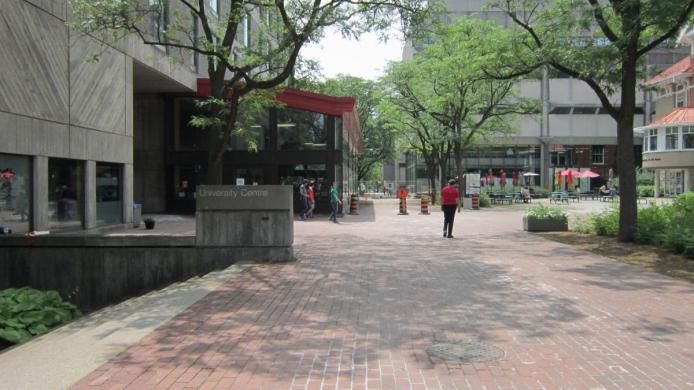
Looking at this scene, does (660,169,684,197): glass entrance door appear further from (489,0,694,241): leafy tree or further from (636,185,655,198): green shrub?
(489,0,694,241): leafy tree

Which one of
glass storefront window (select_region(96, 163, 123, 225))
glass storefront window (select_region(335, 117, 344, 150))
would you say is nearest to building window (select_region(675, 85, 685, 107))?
glass storefront window (select_region(335, 117, 344, 150))

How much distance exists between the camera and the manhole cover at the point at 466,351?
533 centimetres

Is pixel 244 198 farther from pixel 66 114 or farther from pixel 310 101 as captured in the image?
pixel 310 101

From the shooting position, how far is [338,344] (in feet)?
19.1

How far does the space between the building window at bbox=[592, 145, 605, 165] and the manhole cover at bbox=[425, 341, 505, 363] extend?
221 feet

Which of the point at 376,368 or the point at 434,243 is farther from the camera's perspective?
the point at 434,243

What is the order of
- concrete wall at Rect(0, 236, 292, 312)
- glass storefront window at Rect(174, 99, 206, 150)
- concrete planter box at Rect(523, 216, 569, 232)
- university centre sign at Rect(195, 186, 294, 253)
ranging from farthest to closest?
glass storefront window at Rect(174, 99, 206, 150)
concrete planter box at Rect(523, 216, 569, 232)
concrete wall at Rect(0, 236, 292, 312)
university centre sign at Rect(195, 186, 294, 253)

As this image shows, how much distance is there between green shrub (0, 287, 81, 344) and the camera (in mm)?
7953

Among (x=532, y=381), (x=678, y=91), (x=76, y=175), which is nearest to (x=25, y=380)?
(x=532, y=381)

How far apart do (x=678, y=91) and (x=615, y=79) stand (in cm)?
3783

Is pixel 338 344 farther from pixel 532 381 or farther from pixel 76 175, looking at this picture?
pixel 76 175

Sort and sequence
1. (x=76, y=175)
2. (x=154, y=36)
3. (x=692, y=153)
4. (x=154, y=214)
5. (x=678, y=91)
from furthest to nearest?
(x=678, y=91) → (x=692, y=153) → (x=154, y=214) → (x=154, y=36) → (x=76, y=175)

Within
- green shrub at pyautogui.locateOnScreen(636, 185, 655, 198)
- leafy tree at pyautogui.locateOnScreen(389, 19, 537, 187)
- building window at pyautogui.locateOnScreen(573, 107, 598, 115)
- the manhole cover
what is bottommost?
the manhole cover

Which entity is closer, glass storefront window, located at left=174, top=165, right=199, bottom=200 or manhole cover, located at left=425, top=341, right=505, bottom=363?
manhole cover, located at left=425, top=341, right=505, bottom=363
